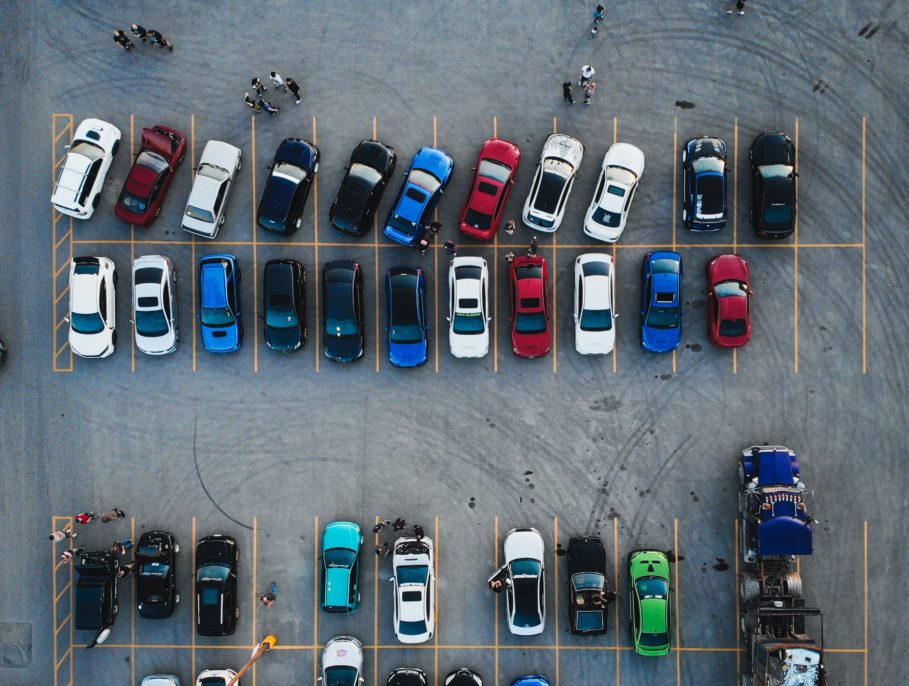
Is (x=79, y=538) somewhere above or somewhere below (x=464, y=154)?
below

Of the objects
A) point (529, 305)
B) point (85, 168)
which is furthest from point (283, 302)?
point (529, 305)

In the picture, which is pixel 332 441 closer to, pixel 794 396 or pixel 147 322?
pixel 147 322

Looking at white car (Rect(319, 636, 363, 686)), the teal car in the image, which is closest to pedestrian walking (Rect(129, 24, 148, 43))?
the teal car

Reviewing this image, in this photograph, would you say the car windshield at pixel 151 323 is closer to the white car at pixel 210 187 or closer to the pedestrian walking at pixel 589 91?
the white car at pixel 210 187

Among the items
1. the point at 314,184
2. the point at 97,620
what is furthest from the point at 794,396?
the point at 97,620

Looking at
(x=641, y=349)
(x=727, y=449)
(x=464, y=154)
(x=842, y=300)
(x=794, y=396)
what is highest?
(x=464, y=154)
